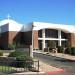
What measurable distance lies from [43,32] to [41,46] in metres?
3.94

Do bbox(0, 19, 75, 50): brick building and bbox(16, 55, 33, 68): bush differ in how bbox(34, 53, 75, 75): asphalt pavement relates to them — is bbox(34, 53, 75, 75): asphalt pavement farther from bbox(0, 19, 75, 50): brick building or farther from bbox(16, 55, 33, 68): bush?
bbox(0, 19, 75, 50): brick building

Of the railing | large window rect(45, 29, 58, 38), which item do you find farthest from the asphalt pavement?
large window rect(45, 29, 58, 38)

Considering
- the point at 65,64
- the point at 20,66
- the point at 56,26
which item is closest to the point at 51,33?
the point at 56,26

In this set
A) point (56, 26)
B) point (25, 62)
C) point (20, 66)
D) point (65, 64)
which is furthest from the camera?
point (56, 26)

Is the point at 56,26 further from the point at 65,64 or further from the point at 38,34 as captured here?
the point at 65,64

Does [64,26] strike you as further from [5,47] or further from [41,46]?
[5,47]

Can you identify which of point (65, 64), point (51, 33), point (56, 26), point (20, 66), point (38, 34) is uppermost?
point (56, 26)


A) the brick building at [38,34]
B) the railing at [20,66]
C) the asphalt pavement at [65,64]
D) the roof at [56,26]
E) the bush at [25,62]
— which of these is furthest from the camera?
the brick building at [38,34]

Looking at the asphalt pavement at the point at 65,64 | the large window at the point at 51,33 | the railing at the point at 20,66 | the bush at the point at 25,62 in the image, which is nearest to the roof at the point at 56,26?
the large window at the point at 51,33

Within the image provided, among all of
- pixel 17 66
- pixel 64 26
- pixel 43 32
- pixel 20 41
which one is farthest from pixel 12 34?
pixel 17 66

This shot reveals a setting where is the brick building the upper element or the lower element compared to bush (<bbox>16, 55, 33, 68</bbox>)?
upper

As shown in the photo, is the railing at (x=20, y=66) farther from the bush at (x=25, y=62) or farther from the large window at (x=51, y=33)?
the large window at (x=51, y=33)

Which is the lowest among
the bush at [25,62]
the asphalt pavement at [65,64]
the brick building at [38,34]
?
the asphalt pavement at [65,64]

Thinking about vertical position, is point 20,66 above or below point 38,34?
below
